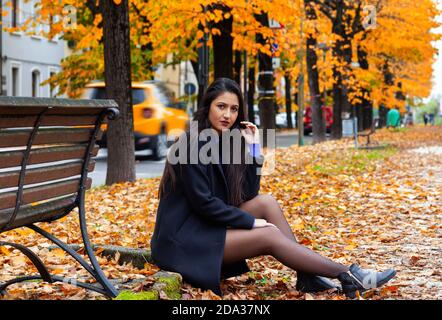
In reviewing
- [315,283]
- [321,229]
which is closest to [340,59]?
[321,229]

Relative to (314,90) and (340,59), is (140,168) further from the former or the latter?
(340,59)

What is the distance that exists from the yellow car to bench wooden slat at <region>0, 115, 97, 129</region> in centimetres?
1768

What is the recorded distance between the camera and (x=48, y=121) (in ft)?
14.6

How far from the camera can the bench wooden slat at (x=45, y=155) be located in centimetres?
419

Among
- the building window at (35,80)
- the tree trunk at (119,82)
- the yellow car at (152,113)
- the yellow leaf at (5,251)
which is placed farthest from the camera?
the building window at (35,80)

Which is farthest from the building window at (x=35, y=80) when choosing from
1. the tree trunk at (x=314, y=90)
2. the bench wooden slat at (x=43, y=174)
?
the bench wooden slat at (x=43, y=174)

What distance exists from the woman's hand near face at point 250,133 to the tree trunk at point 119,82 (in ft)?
26.0

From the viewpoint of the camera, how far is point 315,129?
31.5 m

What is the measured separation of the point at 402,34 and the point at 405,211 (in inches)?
965

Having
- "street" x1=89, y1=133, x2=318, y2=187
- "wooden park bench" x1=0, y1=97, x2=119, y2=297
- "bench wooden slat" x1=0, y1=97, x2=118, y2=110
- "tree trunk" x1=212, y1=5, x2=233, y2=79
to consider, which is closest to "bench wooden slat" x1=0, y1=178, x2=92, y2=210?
"wooden park bench" x1=0, y1=97, x2=119, y2=297

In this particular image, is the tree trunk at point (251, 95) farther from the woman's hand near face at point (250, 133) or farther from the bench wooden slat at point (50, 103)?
the bench wooden slat at point (50, 103)

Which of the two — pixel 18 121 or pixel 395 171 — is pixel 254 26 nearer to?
pixel 395 171

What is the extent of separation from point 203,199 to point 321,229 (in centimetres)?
386
